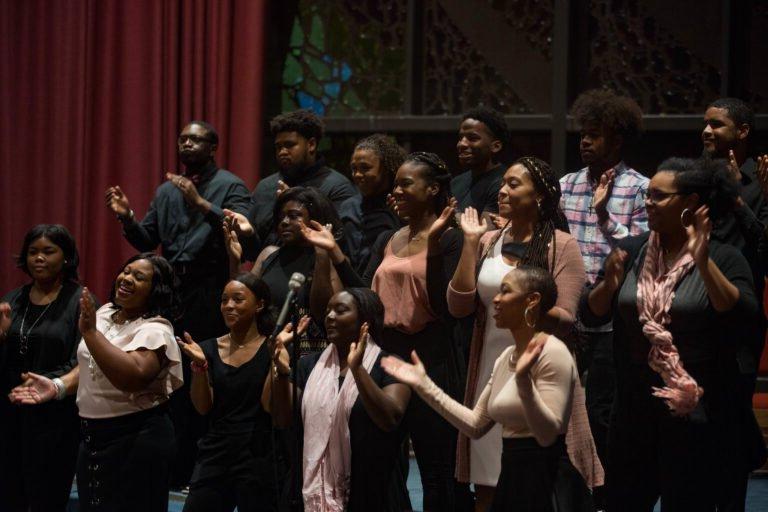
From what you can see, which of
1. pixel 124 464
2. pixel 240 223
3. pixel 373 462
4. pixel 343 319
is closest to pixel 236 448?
pixel 124 464

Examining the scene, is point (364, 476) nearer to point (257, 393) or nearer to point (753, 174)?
point (257, 393)

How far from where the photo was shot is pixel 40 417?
581cm

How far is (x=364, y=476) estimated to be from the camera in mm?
4926

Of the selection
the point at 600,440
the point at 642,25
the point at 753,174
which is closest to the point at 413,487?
the point at 600,440

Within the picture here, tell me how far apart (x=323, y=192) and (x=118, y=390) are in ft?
4.52

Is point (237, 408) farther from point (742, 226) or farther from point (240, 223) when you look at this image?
point (742, 226)

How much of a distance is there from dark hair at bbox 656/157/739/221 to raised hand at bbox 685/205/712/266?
195 millimetres

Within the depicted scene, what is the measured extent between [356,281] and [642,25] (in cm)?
291

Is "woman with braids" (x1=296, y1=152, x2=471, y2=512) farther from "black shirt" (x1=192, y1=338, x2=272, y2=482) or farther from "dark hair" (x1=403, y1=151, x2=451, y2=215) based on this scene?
"black shirt" (x1=192, y1=338, x2=272, y2=482)

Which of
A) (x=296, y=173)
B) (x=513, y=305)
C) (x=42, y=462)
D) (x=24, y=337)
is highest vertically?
(x=296, y=173)

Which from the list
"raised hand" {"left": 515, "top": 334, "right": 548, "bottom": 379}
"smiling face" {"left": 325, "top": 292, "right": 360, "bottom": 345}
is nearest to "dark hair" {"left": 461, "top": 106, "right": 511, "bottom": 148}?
"smiling face" {"left": 325, "top": 292, "right": 360, "bottom": 345}

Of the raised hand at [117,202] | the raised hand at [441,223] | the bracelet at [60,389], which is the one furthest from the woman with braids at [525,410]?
the raised hand at [117,202]

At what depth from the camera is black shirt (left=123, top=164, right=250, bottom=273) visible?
21.7 feet

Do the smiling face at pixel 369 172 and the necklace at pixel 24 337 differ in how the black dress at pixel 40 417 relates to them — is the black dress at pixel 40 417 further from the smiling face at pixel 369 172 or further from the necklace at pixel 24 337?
the smiling face at pixel 369 172
